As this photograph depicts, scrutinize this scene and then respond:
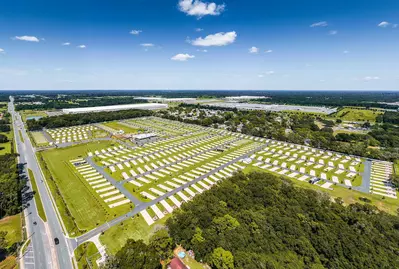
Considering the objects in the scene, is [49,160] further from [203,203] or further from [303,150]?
[303,150]

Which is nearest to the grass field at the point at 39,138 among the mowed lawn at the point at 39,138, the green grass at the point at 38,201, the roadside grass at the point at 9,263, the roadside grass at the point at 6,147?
the mowed lawn at the point at 39,138

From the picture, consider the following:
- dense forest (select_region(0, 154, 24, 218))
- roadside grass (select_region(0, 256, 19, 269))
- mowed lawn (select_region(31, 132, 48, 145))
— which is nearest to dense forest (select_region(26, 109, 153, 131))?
mowed lawn (select_region(31, 132, 48, 145))

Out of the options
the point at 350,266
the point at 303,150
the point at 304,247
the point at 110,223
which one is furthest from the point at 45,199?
the point at 303,150

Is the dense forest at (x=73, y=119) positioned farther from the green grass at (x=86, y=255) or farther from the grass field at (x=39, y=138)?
the green grass at (x=86, y=255)

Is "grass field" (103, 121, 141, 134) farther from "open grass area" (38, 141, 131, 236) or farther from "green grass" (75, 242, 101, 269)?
"green grass" (75, 242, 101, 269)

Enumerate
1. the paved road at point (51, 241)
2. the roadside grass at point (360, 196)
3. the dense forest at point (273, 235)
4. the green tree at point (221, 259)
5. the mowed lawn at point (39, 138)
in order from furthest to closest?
the mowed lawn at point (39, 138) < the roadside grass at point (360, 196) < the paved road at point (51, 241) < the dense forest at point (273, 235) < the green tree at point (221, 259)
